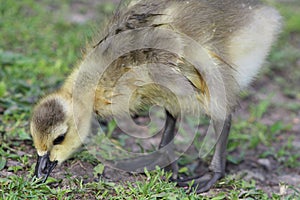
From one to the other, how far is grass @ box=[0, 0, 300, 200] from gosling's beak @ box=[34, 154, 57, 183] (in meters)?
0.05

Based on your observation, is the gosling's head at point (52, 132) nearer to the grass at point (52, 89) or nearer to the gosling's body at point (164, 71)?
the gosling's body at point (164, 71)

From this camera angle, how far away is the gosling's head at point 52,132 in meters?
3.01

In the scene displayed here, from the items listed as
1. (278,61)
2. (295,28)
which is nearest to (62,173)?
(278,61)

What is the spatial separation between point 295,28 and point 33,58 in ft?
11.1

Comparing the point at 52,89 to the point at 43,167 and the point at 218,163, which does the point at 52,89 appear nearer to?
the point at 43,167

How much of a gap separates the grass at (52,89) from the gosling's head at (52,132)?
112 millimetres

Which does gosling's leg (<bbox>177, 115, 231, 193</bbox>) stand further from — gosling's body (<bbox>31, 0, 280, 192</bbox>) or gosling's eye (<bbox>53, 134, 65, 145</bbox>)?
gosling's eye (<bbox>53, 134, 65, 145</bbox>)

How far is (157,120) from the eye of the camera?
4.43 meters

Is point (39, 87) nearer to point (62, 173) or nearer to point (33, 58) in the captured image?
point (33, 58)

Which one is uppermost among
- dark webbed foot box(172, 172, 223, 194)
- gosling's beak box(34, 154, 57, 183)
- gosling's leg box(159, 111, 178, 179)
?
gosling's beak box(34, 154, 57, 183)

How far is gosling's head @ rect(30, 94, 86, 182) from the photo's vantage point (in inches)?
119

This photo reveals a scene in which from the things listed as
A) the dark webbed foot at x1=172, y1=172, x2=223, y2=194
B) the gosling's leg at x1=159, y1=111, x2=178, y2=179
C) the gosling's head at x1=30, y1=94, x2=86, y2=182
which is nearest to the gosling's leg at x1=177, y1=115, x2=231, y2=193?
the dark webbed foot at x1=172, y1=172, x2=223, y2=194

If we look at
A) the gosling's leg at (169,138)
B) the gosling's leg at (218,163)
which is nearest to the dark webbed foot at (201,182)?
the gosling's leg at (218,163)

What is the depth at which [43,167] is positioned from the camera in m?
3.06
